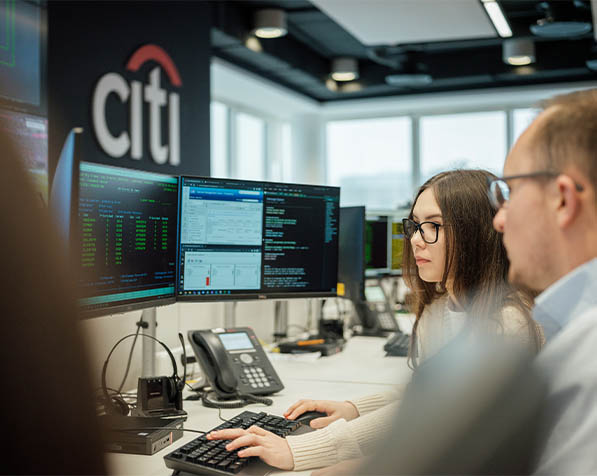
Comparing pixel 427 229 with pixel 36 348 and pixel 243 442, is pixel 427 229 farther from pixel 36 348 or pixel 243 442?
pixel 36 348

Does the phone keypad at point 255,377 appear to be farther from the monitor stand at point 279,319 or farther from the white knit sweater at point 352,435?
the monitor stand at point 279,319

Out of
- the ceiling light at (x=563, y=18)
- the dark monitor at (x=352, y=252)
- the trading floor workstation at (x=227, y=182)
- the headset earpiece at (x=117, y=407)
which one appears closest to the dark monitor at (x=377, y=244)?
the trading floor workstation at (x=227, y=182)

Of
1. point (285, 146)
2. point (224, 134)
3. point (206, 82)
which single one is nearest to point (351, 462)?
point (206, 82)

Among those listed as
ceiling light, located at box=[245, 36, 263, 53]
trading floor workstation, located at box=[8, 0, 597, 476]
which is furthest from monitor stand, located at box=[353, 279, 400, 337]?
ceiling light, located at box=[245, 36, 263, 53]

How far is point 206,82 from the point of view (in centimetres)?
487

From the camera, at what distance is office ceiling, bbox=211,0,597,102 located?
4.78 meters

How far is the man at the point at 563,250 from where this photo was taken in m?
0.67

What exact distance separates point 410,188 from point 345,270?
579 centimetres

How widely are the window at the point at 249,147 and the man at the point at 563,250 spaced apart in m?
6.59

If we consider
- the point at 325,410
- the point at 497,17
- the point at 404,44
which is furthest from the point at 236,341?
the point at 404,44

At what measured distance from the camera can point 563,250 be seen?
803mm

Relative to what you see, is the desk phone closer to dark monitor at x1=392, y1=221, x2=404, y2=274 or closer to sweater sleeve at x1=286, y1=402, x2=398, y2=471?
sweater sleeve at x1=286, y1=402, x2=398, y2=471

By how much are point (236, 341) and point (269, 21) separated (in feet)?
13.5

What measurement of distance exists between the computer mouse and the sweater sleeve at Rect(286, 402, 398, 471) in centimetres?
15
